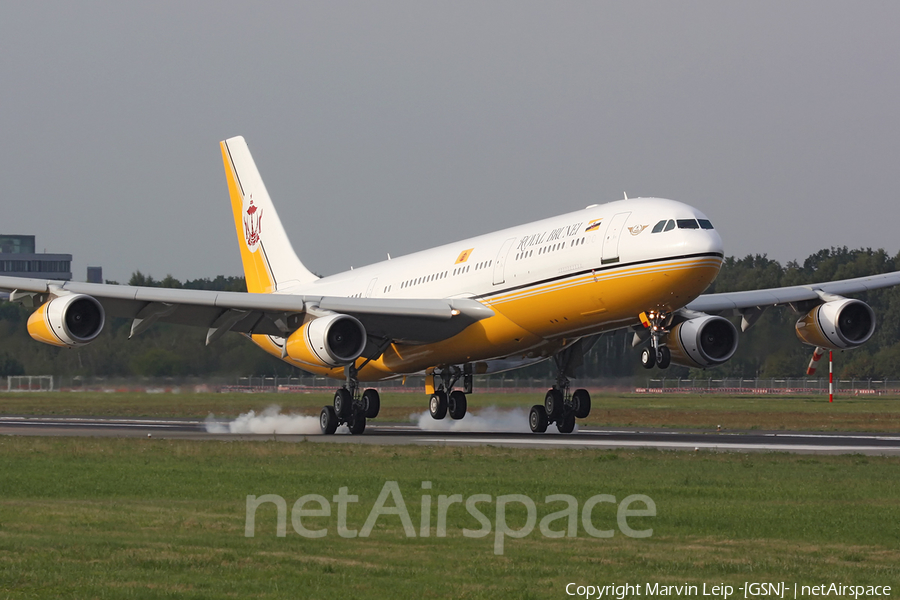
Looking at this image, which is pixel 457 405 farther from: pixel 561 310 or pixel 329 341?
pixel 561 310

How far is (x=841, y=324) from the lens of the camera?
37.2 meters

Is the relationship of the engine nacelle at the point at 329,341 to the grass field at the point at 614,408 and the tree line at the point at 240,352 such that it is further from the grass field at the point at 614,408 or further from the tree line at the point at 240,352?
the grass field at the point at 614,408

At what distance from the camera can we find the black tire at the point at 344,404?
3734 centimetres

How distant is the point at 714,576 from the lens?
12.1m

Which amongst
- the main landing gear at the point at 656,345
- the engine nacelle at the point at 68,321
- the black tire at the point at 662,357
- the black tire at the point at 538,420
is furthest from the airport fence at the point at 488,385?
the black tire at the point at 662,357

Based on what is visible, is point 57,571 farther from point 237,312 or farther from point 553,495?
point 237,312

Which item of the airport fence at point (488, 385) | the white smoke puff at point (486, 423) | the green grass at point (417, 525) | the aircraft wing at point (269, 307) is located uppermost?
the aircraft wing at point (269, 307)

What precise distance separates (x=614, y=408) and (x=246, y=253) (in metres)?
22.3

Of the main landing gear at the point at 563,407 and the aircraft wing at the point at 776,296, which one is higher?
the aircraft wing at the point at 776,296

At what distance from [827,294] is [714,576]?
91.7ft

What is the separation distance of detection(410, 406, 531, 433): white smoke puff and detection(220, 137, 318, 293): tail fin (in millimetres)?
8436

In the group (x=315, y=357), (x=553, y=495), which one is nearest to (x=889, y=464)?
(x=553, y=495)

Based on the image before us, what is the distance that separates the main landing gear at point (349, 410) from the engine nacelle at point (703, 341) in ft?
31.3

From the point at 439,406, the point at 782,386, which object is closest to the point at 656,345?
the point at 439,406
